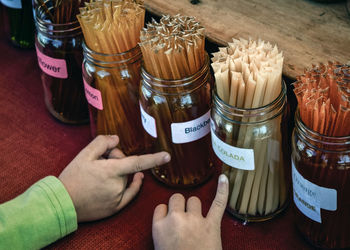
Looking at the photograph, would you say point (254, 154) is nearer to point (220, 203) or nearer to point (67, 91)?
point (220, 203)

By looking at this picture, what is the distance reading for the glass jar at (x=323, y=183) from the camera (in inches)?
28.9

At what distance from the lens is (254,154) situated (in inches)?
32.3

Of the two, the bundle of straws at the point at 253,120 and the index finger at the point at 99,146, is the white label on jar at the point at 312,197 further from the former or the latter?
the index finger at the point at 99,146

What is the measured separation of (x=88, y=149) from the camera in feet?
3.07

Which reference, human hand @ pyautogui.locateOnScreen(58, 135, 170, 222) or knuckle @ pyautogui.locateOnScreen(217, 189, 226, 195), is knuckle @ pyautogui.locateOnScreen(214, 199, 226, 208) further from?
human hand @ pyautogui.locateOnScreen(58, 135, 170, 222)

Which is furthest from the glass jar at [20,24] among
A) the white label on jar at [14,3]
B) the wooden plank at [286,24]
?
the wooden plank at [286,24]

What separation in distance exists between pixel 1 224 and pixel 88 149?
0.68 ft

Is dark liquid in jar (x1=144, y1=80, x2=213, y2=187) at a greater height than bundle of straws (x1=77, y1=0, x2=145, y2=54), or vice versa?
bundle of straws (x1=77, y1=0, x2=145, y2=54)

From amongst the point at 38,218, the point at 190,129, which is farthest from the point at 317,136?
the point at 38,218

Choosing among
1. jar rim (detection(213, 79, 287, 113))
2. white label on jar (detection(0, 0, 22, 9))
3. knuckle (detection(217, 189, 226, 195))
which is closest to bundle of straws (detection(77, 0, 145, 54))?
jar rim (detection(213, 79, 287, 113))

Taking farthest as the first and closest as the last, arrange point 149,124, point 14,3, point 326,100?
point 14,3 < point 149,124 < point 326,100

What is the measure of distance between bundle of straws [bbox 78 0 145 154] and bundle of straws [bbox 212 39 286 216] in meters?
0.20

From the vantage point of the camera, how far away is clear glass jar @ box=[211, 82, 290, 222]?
80cm

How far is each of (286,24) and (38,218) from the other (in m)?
0.64
